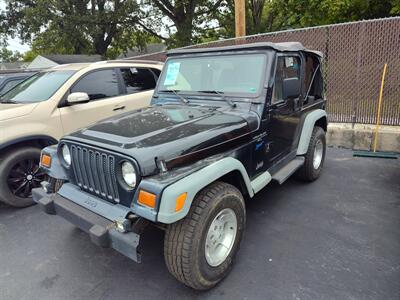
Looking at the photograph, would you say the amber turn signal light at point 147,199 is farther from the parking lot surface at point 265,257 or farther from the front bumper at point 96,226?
the parking lot surface at point 265,257

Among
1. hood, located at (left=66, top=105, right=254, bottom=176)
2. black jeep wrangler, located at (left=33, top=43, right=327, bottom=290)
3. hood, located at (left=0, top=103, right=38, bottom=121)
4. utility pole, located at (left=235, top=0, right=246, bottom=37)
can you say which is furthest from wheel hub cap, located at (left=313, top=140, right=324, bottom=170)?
utility pole, located at (left=235, top=0, right=246, bottom=37)

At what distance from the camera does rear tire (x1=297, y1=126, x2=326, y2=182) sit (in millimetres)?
4461

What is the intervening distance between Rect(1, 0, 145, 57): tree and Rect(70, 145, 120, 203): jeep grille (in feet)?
68.3

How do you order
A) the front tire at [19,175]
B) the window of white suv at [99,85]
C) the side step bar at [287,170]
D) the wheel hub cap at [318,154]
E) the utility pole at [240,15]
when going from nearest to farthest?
the side step bar at [287,170], the front tire at [19,175], the wheel hub cap at [318,154], the window of white suv at [99,85], the utility pole at [240,15]

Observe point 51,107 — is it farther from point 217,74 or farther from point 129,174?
point 129,174

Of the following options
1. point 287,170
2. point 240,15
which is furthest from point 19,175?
point 240,15

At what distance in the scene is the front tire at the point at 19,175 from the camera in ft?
13.2

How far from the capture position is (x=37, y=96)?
4582 mm

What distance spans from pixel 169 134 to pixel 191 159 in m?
0.29

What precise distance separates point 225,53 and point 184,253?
2300mm

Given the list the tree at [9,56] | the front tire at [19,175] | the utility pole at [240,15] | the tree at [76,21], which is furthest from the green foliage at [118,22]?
the tree at [9,56]

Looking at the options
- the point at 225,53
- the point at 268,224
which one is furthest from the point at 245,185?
the point at 225,53

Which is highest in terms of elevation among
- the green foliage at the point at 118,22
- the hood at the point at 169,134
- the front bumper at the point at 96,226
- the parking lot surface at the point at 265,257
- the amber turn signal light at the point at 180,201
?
the green foliage at the point at 118,22

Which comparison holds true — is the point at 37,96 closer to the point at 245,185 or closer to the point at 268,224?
the point at 245,185
